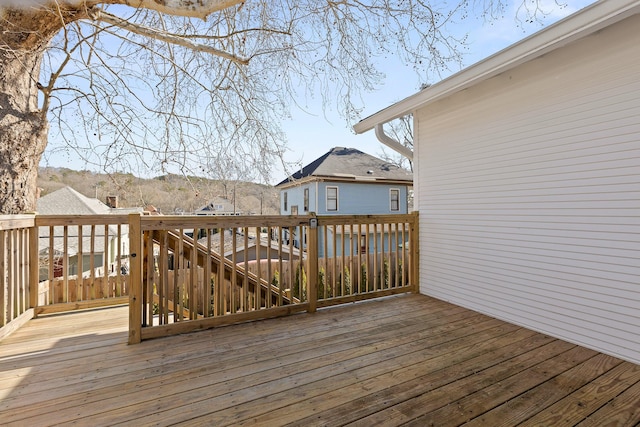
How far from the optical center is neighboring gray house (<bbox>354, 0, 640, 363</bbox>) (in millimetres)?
2494

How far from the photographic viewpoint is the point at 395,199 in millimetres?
14000

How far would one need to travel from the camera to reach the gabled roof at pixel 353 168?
12.8 m

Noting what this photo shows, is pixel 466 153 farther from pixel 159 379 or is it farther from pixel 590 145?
pixel 159 379

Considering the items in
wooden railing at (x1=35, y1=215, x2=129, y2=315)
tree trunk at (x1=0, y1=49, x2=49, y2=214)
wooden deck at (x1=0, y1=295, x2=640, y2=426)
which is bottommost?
wooden deck at (x1=0, y1=295, x2=640, y2=426)

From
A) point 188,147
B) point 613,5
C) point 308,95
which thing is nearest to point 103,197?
point 188,147

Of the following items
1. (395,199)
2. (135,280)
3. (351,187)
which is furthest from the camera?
(395,199)

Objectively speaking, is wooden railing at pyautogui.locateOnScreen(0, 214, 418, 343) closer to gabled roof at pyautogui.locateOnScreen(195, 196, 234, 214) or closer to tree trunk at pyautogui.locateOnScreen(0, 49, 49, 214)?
tree trunk at pyautogui.locateOnScreen(0, 49, 49, 214)

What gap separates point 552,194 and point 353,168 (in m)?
10.8

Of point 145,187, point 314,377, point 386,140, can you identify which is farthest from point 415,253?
point 145,187

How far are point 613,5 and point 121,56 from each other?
4.65 metres

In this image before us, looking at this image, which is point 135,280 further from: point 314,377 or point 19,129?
point 19,129

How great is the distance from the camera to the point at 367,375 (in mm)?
2199

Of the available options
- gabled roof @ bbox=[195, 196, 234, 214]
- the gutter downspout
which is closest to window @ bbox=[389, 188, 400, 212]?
the gutter downspout

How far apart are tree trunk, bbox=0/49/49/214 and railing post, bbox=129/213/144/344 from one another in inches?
64.0
